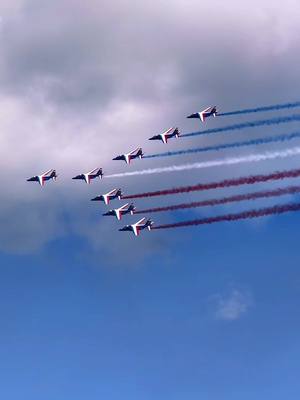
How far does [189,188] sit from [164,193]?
27.9 feet

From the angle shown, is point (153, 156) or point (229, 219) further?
point (153, 156)

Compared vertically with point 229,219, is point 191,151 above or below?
above

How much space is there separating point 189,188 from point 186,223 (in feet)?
27.3

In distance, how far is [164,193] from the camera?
192 metres

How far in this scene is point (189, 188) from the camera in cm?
18625

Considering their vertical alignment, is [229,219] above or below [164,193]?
below

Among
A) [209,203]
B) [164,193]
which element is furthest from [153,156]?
[209,203]

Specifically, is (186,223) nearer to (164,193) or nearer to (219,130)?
(164,193)

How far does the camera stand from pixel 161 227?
193625mm

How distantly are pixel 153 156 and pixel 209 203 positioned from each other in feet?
76.7

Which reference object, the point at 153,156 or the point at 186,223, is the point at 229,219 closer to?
the point at 186,223

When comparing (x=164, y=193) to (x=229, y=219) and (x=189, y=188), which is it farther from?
Answer: (x=229, y=219)

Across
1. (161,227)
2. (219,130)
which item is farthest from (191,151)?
(161,227)

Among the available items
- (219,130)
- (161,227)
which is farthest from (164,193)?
(219,130)
